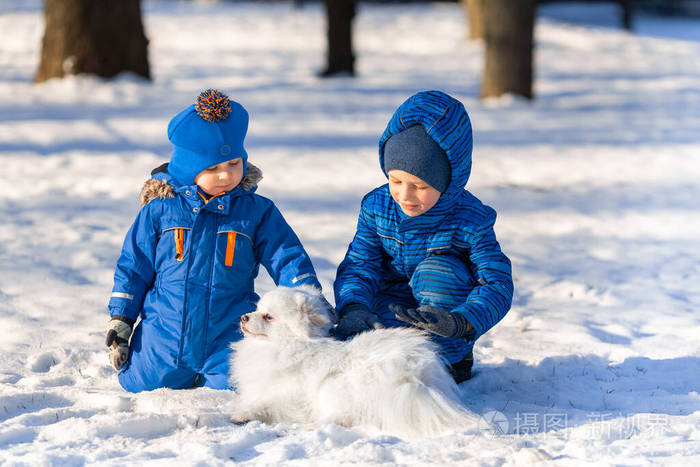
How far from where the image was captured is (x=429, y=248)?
3.15 metres

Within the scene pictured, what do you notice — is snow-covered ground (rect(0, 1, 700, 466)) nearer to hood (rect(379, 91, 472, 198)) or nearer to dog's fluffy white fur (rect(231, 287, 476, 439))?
dog's fluffy white fur (rect(231, 287, 476, 439))

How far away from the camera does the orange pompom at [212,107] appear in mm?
3064

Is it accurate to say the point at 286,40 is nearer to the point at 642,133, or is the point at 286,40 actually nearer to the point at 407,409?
the point at 642,133

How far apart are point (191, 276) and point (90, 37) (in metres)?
7.27

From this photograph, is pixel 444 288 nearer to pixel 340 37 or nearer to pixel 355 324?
pixel 355 324

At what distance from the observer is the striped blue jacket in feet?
9.63

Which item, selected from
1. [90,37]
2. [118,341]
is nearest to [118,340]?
[118,341]

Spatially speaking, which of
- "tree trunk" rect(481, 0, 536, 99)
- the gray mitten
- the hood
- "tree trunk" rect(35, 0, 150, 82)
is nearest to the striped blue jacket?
the hood

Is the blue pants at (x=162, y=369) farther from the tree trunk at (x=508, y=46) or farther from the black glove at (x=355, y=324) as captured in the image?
Answer: the tree trunk at (x=508, y=46)

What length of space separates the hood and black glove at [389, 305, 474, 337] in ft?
1.66

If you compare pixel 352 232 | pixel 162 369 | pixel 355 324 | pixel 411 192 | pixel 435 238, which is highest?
pixel 411 192

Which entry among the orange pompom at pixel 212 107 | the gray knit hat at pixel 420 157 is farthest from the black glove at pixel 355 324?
the orange pompom at pixel 212 107

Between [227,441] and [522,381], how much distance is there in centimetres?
142

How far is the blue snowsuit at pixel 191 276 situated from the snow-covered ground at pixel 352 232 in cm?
16
